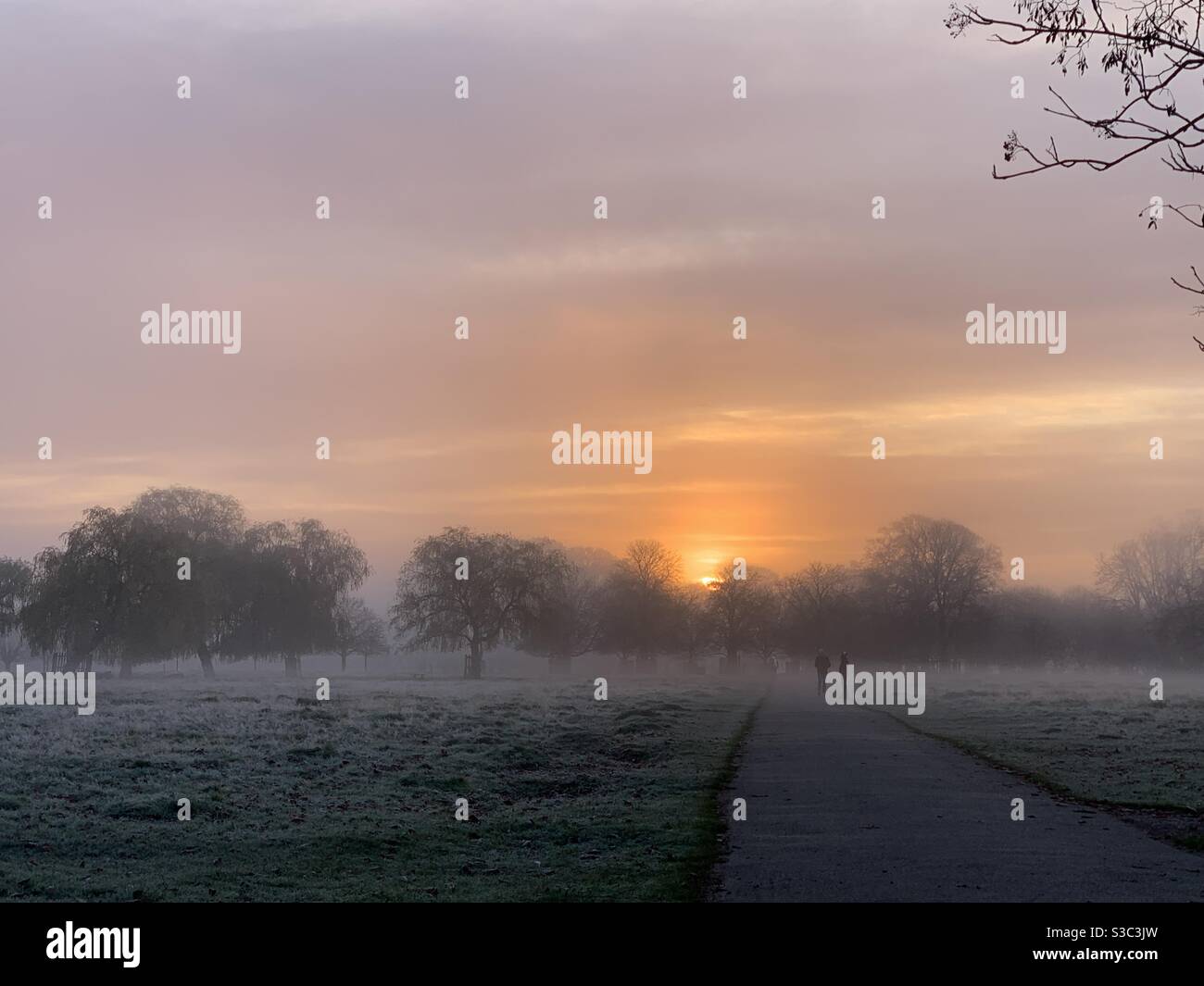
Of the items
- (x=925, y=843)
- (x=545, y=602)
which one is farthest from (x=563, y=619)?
(x=925, y=843)

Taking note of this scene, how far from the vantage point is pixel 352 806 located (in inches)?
688

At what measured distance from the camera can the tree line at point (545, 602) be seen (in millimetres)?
66188

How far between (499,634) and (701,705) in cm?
4286

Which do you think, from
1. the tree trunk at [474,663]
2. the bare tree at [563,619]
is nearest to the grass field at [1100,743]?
the bare tree at [563,619]

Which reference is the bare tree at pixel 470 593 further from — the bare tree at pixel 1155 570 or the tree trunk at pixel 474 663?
the bare tree at pixel 1155 570

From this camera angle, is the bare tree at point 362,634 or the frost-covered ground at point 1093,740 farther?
the bare tree at point 362,634

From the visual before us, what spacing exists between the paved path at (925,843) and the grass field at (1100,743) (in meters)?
0.91

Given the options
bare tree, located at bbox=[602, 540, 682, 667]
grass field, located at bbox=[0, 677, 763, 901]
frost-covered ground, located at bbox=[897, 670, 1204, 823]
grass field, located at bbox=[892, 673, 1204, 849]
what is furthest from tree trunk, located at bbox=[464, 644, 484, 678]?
grass field, located at bbox=[0, 677, 763, 901]

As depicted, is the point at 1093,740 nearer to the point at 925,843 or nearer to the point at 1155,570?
the point at 925,843

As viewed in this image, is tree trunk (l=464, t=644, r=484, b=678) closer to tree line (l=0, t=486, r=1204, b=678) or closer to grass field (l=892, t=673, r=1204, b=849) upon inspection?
tree line (l=0, t=486, r=1204, b=678)

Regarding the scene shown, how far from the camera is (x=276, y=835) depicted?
586 inches

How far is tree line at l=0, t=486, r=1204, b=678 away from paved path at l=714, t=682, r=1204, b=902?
53472 millimetres

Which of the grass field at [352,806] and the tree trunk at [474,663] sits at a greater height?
the grass field at [352,806]

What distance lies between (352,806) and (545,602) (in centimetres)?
6866
